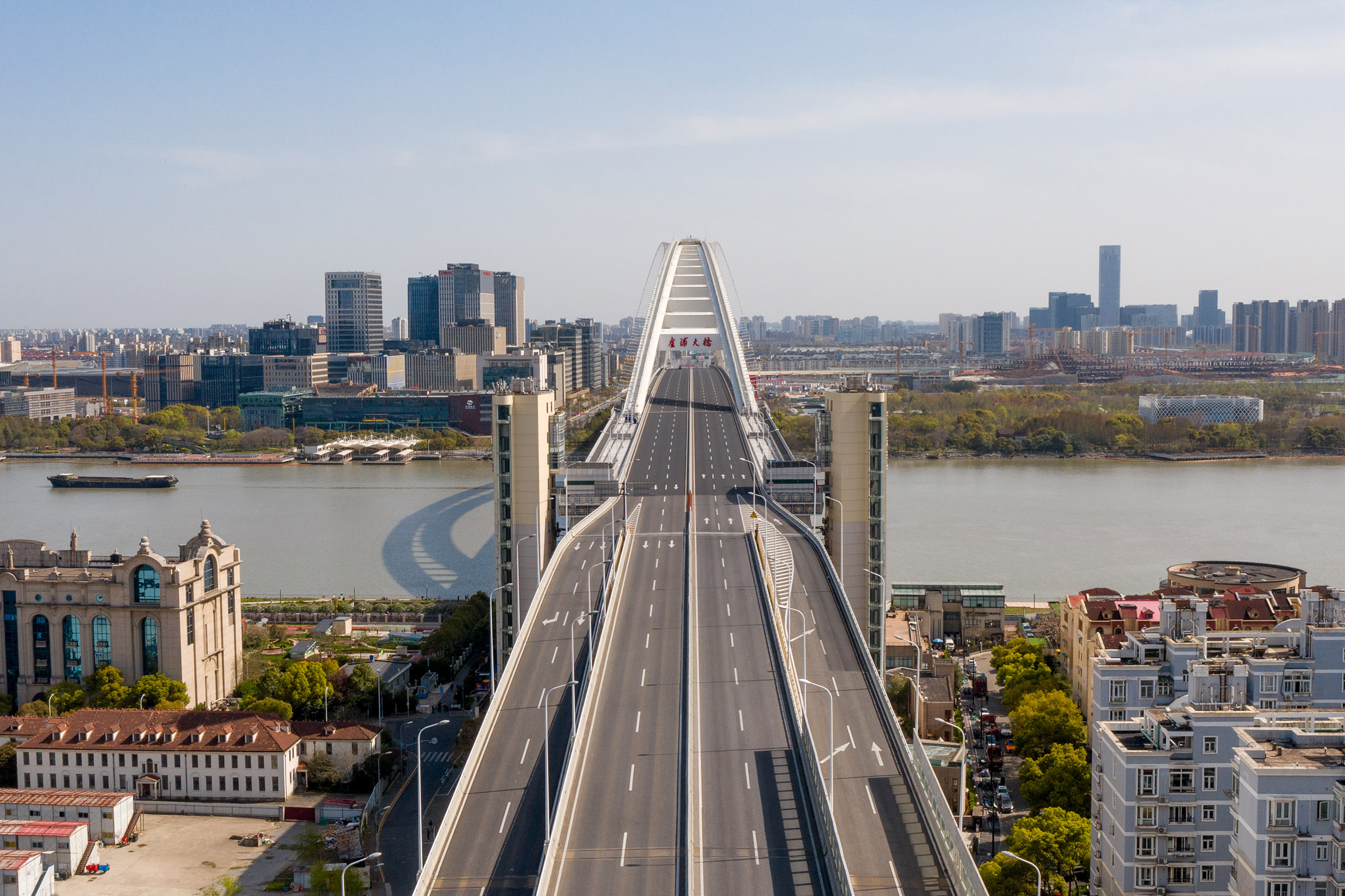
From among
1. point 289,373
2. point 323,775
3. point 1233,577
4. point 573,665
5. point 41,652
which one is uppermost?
point 289,373

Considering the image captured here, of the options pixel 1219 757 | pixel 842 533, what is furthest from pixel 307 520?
pixel 1219 757

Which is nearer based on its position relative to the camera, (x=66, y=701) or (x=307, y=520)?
(x=66, y=701)

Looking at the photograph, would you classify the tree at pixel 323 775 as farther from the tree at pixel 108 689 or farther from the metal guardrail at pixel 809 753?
the metal guardrail at pixel 809 753

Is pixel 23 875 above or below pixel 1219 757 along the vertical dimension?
below

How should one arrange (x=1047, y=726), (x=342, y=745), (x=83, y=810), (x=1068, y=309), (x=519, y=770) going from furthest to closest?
(x=1068, y=309)
(x=342, y=745)
(x=1047, y=726)
(x=83, y=810)
(x=519, y=770)

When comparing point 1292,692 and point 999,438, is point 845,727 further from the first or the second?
point 999,438

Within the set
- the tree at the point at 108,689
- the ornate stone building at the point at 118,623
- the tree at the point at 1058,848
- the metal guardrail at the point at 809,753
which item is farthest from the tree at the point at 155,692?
the tree at the point at 1058,848

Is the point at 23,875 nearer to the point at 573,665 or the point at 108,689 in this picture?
the point at 573,665

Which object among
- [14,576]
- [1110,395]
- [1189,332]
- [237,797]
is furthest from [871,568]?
[1189,332]

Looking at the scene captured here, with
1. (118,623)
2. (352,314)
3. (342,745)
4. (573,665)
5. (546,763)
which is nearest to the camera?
(546,763)
